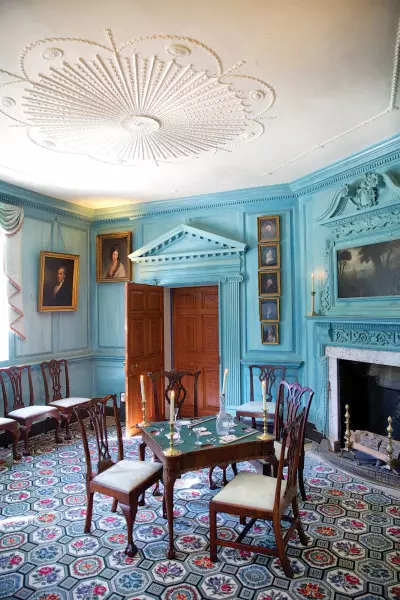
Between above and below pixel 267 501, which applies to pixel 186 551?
below

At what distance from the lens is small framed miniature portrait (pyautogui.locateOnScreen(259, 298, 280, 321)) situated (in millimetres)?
5578

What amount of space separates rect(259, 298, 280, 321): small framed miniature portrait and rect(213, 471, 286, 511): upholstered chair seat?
2.85 metres

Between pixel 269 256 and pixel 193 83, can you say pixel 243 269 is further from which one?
pixel 193 83

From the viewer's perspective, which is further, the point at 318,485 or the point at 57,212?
the point at 57,212

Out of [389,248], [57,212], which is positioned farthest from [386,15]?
[57,212]

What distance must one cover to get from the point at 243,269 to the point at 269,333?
99 centimetres

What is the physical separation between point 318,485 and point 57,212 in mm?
5121

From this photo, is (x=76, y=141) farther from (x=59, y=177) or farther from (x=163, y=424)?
(x=163, y=424)

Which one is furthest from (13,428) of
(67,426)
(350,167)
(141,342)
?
(350,167)

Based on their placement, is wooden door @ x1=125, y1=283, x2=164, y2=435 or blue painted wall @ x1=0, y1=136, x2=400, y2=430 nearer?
blue painted wall @ x1=0, y1=136, x2=400, y2=430

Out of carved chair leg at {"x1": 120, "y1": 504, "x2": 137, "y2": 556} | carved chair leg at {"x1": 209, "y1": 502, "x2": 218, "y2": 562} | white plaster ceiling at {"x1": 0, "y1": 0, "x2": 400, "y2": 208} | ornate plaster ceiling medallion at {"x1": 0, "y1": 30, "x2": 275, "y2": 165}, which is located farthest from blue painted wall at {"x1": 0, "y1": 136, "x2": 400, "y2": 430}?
carved chair leg at {"x1": 120, "y1": 504, "x2": 137, "y2": 556}

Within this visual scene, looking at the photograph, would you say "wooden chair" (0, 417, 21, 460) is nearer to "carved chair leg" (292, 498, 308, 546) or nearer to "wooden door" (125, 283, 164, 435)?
"wooden door" (125, 283, 164, 435)

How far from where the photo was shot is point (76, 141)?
3.94 meters

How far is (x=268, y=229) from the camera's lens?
18.6ft
